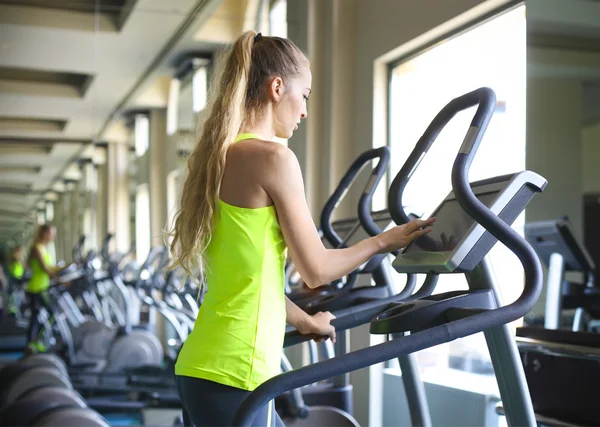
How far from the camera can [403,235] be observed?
1.55m

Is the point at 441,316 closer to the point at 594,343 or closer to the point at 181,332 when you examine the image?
the point at 594,343

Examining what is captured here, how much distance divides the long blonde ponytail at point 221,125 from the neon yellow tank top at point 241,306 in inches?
1.5

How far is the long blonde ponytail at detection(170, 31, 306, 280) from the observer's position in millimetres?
1526

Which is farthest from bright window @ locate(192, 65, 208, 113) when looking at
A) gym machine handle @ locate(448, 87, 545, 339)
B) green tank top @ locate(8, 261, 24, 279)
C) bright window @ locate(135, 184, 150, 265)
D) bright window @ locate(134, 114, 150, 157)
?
gym machine handle @ locate(448, 87, 545, 339)

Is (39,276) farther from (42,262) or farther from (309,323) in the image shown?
(309,323)

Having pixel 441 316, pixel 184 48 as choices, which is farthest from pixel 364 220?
pixel 184 48

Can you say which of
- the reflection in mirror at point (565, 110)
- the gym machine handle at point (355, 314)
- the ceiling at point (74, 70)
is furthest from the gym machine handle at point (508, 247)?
the ceiling at point (74, 70)

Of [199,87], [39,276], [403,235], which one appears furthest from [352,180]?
[39,276]

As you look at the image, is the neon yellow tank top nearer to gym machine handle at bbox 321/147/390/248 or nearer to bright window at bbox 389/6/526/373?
gym machine handle at bbox 321/147/390/248

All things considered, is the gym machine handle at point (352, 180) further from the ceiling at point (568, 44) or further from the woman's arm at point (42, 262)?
the woman's arm at point (42, 262)

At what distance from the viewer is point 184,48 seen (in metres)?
5.16

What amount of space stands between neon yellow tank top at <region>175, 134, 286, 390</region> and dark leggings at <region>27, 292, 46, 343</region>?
4.42 meters

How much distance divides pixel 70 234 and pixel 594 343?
13.3 ft

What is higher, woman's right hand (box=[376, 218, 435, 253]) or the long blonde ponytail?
the long blonde ponytail
